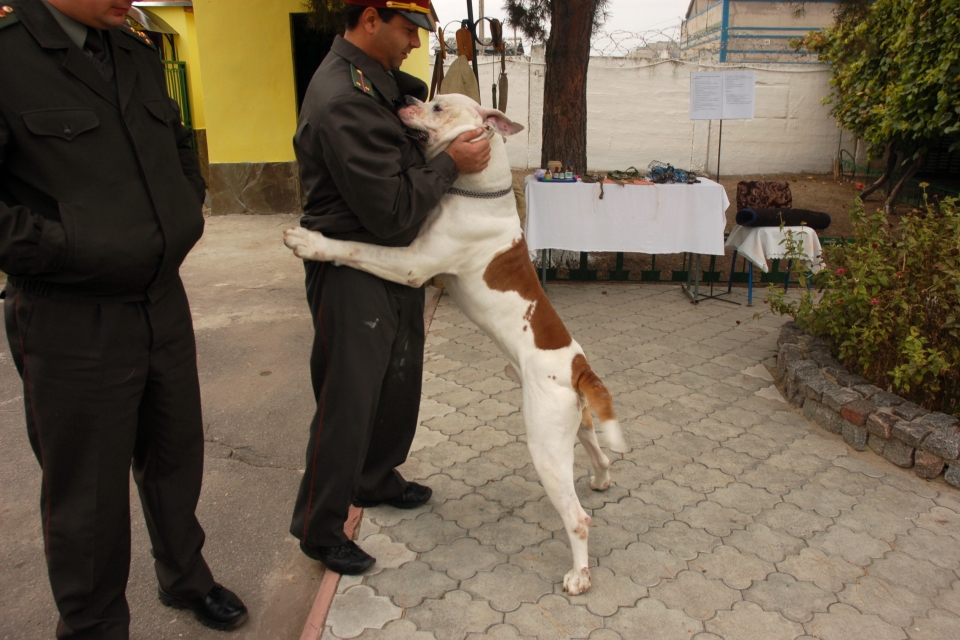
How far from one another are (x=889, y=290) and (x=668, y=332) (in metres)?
2.02

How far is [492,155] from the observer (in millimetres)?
2611

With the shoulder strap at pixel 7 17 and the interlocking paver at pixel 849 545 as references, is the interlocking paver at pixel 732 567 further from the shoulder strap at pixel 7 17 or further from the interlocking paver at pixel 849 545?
the shoulder strap at pixel 7 17

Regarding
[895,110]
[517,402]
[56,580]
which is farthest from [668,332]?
[895,110]

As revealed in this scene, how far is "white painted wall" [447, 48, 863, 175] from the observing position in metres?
14.9

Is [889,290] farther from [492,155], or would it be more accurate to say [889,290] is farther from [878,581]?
[492,155]

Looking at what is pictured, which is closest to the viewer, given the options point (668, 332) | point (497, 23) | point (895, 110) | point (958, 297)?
point (958, 297)

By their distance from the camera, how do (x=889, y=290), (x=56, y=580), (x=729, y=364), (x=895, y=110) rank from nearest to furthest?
(x=56, y=580) → (x=889, y=290) → (x=729, y=364) → (x=895, y=110)

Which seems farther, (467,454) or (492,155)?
(467,454)

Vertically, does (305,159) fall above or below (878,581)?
above

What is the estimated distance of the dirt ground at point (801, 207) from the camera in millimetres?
8008

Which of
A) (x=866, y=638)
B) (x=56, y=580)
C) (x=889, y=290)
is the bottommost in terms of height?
(x=866, y=638)

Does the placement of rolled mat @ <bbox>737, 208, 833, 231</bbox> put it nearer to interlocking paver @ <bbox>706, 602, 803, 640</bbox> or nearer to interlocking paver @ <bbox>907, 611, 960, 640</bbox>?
interlocking paver @ <bbox>907, 611, 960, 640</bbox>

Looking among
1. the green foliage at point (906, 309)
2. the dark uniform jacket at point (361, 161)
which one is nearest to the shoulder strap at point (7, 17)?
the dark uniform jacket at point (361, 161)

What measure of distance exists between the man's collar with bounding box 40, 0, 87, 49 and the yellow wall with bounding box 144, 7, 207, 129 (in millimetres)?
11349
